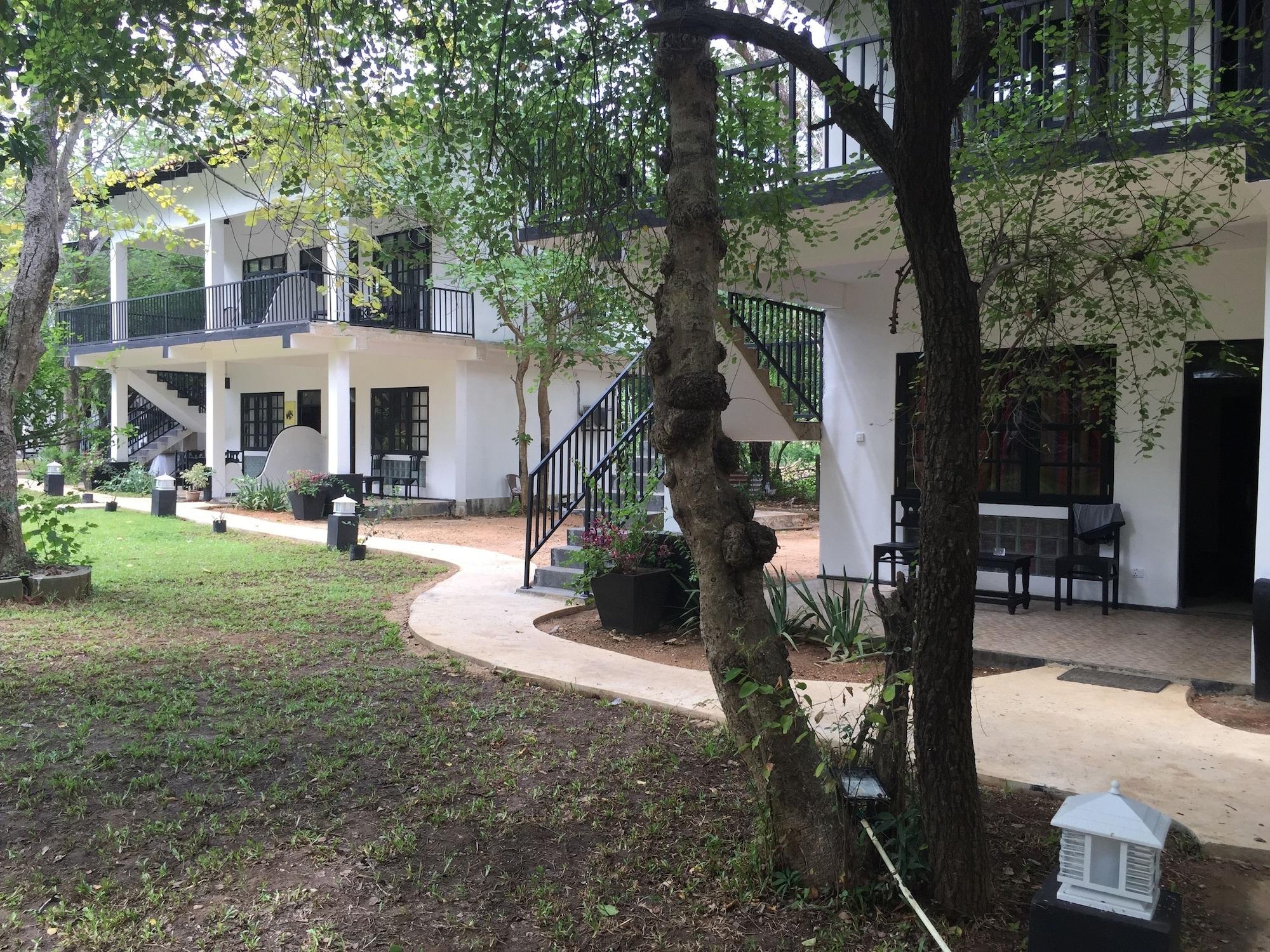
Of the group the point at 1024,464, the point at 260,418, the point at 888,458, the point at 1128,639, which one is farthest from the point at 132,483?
the point at 1128,639

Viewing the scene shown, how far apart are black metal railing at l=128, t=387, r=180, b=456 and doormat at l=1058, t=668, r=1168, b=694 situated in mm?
23316

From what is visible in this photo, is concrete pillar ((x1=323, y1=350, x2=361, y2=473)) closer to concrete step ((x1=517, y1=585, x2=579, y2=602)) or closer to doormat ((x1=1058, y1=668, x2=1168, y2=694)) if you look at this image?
concrete step ((x1=517, y1=585, x2=579, y2=602))

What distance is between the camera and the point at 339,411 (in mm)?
17141

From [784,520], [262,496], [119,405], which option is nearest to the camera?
[784,520]

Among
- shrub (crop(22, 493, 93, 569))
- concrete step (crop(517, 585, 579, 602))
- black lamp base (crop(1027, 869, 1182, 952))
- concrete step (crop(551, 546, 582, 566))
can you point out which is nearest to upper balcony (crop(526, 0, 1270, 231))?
black lamp base (crop(1027, 869, 1182, 952))

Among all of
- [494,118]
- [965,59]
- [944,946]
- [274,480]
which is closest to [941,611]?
[944,946]

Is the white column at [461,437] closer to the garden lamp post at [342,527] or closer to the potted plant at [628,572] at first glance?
the garden lamp post at [342,527]

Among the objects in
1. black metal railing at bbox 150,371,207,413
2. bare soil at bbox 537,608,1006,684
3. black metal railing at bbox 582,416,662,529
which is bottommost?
bare soil at bbox 537,608,1006,684

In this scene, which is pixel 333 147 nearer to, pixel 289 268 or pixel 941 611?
pixel 941 611

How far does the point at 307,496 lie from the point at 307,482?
249 mm

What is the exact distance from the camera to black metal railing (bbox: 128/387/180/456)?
24438 mm

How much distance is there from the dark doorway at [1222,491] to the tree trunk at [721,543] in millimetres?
6588

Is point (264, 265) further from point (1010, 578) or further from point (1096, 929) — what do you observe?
point (1096, 929)

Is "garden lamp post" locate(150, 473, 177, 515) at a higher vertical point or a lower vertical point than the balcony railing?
lower
